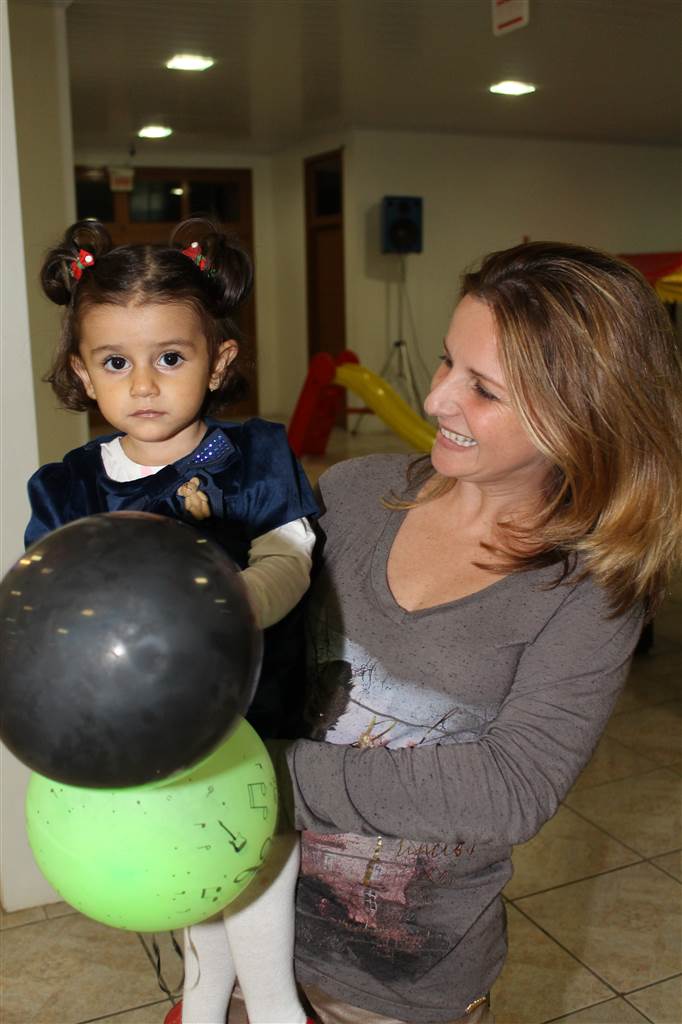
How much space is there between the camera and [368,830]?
108cm

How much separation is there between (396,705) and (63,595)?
54 centimetres

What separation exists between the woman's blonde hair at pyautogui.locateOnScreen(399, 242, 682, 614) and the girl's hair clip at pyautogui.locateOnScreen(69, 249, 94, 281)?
0.52m

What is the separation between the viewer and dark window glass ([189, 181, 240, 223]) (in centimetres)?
1158

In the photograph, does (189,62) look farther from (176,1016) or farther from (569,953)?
(176,1016)

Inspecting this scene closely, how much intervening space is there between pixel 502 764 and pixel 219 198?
11.5 metres

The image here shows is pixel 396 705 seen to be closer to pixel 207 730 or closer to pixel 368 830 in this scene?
pixel 368 830

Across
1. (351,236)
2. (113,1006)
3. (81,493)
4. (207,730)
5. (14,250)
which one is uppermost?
(351,236)

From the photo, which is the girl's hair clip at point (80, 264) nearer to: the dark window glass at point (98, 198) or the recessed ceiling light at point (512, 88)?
the recessed ceiling light at point (512, 88)

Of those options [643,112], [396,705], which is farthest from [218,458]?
[643,112]

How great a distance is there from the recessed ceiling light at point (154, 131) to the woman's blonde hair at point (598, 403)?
931 cm

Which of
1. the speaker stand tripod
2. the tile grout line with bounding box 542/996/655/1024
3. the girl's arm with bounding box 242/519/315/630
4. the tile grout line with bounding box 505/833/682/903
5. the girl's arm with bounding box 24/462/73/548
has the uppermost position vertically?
the girl's arm with bounding box 24/462/73/548

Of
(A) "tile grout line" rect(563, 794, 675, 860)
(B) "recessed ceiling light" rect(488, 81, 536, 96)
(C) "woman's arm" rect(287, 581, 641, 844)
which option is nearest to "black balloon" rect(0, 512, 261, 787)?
(C) "woman's arm" rect(287, 581, 641, 844)

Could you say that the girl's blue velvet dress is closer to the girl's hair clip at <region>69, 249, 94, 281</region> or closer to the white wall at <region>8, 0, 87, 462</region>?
the girl's hair clip at <region>69, 249, 94, 281</region>

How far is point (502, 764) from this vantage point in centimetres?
106
